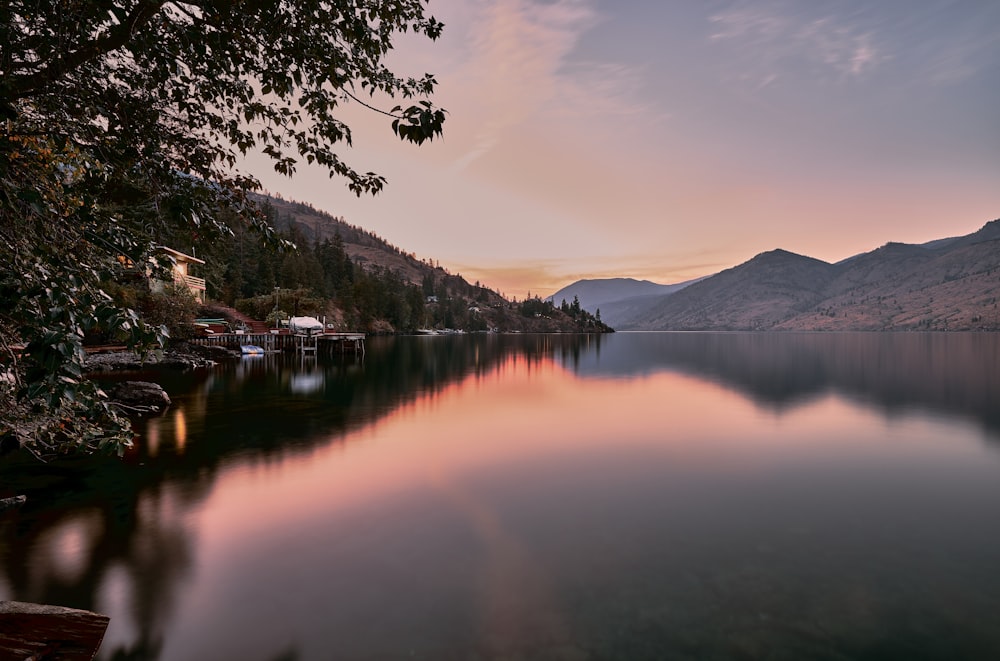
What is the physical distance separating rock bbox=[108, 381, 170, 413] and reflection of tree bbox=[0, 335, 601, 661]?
73cm

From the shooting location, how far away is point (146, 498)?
12.4 meters

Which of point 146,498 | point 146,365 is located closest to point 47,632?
point 146,498

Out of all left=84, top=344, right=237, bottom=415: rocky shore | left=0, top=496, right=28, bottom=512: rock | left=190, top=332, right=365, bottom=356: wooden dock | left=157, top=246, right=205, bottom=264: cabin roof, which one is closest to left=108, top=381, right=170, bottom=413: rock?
left=84, top=344, right=237, bottom=415: rocky shore

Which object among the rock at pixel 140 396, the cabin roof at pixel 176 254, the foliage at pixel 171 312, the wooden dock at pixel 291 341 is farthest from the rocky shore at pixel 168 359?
the cabin roof at pixel 176 254

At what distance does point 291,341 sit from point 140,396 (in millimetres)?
55973

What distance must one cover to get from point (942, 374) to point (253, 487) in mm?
59768

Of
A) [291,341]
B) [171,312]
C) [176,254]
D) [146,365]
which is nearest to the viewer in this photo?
[176,254]

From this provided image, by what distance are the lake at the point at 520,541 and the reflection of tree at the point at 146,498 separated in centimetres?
7

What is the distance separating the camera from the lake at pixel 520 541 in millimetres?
7121

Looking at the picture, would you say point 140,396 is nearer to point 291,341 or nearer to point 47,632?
point 47,632

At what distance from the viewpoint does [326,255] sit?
153 metres

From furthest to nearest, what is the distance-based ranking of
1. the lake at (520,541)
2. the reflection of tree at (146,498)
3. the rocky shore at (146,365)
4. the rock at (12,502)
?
the rocky shore at (146,365), the rock at (12,502), the reflection of tree at (146,498), the lake at (520,541)

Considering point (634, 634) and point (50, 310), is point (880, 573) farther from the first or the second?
point (50, 310)

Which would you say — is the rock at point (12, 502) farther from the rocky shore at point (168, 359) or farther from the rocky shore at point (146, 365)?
the rocky shore at point (168, 359)
